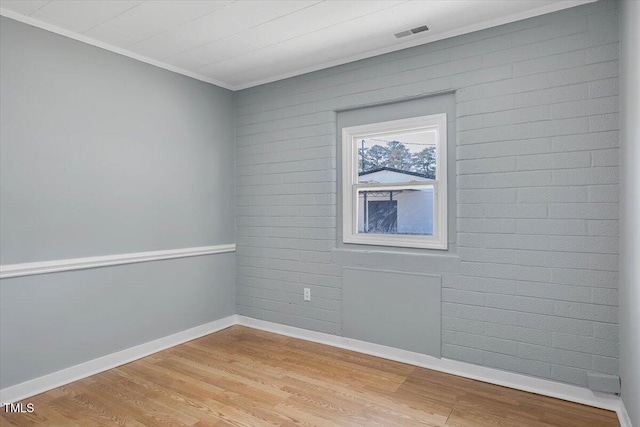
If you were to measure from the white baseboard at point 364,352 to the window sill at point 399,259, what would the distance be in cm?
71

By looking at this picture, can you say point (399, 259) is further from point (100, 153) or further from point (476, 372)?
point (100, 153)

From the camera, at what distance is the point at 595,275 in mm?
2473

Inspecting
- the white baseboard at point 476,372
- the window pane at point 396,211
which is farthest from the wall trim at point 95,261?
the window pane at point 396,211

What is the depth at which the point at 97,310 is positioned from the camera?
3066 mm

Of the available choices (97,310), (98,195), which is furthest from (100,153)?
(97,310)

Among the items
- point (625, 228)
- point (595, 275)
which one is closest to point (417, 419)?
point (595, 275)

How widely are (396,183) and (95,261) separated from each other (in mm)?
2568

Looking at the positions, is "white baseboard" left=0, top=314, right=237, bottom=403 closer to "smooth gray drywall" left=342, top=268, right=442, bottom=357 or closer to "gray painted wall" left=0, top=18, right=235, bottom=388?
"gray painted wall" left=0, top=18, right=235, bottom=388

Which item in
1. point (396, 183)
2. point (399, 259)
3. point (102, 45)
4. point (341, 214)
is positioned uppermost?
point (102, 45)

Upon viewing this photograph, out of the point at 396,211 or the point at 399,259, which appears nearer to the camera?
the point at 399,259

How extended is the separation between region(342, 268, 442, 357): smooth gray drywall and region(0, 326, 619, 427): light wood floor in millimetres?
212

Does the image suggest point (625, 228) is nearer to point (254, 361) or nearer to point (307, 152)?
point (307, 152)

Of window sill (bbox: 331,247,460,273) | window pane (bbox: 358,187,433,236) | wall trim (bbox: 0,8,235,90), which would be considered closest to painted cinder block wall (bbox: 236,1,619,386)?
window sill (bbox: 331,247,460,273)

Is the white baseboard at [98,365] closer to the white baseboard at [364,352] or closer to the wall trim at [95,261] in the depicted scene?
the white baseboard at [364,352]
